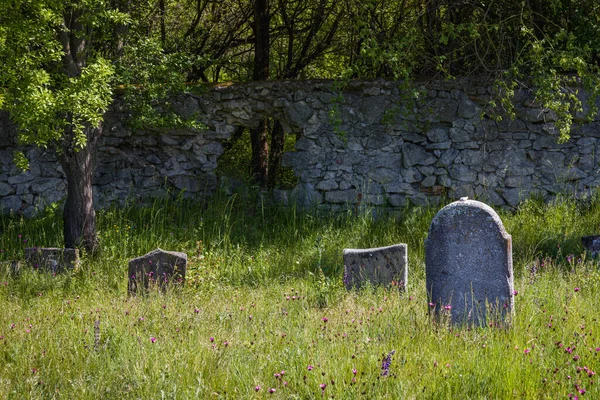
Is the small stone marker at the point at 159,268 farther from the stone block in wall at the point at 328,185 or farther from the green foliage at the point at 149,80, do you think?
the stone block in wall at the point at 328,185

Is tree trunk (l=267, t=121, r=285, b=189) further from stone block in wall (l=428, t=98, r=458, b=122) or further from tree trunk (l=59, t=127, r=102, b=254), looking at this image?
tree trunk (l=59, t=127, r=102, b=254)

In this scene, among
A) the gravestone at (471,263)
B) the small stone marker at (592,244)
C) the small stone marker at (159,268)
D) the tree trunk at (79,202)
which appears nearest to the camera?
Answer: the gravestone at (471,263)

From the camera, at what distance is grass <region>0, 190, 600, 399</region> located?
14.2 feet

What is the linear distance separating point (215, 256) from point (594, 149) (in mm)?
5585

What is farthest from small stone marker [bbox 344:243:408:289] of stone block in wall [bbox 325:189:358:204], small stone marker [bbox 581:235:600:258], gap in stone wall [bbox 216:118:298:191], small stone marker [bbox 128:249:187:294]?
gap in stone wall [bbox 216:118:298:191]

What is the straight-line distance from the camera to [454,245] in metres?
5.39

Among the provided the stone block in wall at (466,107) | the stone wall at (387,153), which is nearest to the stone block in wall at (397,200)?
the stone wall at (387,153)

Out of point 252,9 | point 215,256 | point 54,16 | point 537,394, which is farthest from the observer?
point 252,9

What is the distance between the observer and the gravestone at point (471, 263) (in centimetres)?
530

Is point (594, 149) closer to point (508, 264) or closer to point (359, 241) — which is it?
point (359, 241)

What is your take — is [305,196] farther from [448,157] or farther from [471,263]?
[471,263]

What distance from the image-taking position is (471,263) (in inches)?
211

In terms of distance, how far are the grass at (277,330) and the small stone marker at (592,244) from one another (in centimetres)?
13

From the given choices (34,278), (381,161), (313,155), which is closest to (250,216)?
(313,155)
